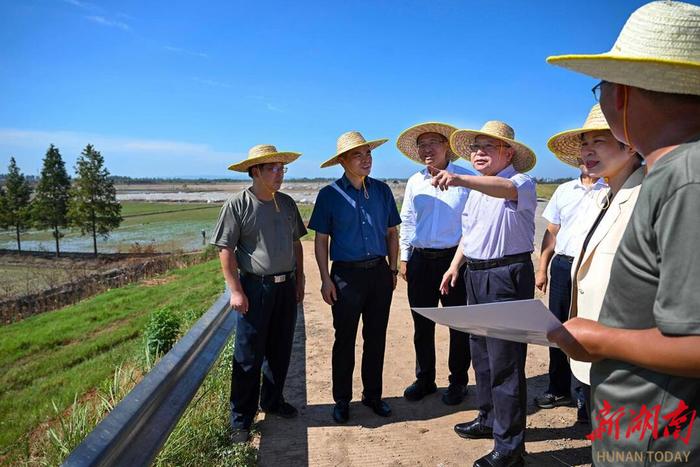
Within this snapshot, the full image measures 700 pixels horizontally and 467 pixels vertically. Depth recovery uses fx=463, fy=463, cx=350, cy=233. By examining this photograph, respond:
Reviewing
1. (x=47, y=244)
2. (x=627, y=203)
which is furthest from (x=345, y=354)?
(x=47, y=244)

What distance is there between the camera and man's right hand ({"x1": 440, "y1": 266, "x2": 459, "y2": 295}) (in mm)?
4168

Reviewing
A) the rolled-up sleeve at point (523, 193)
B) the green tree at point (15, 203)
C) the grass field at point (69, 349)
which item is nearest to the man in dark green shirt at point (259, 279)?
the rolled-up sleeve at point (523, 193)

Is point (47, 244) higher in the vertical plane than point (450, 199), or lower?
lower

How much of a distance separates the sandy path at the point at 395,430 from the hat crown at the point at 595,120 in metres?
2.34

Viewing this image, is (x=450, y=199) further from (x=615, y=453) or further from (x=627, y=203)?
(x=615, y=453)

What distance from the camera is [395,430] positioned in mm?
3852

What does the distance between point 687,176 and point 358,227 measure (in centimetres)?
314

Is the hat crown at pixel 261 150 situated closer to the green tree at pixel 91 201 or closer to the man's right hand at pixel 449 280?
the man's right hand at pixel 449 280

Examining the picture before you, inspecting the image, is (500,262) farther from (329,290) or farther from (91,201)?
(91,201)

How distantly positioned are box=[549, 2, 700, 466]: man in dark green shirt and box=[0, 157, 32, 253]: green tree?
5834cm

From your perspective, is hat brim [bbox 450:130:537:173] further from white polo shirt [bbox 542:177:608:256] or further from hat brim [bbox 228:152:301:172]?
hat brim [bbox 228:152:301:172]

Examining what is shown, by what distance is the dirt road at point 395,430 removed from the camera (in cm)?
341

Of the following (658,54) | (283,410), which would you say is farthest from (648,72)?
(283,410)

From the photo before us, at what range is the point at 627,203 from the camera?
1.86 m
